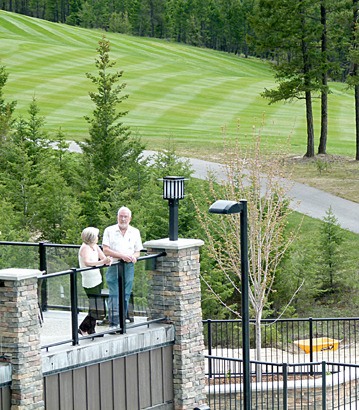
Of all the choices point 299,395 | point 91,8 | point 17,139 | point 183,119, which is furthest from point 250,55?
point 299,395

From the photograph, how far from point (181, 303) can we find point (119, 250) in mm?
1478

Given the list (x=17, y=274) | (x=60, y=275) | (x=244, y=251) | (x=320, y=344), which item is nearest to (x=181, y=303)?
(x=244, y=251)

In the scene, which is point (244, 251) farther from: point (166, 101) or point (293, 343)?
point (166, 101)

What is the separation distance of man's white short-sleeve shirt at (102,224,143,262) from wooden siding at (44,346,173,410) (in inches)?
62.7

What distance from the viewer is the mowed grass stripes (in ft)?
172

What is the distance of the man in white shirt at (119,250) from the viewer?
15.9 metres

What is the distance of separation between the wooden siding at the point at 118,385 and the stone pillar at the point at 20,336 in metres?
0.43

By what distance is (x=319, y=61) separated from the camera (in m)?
46.6

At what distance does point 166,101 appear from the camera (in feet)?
219

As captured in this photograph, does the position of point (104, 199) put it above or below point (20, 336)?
below

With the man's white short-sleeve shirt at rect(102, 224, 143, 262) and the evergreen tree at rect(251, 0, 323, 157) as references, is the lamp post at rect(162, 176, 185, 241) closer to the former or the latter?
the man's white short-sleeve shirt at rect(102, 224, 143, 262)

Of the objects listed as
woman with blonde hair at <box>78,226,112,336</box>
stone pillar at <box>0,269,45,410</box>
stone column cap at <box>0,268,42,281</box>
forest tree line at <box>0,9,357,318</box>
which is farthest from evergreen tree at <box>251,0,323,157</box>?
stone pillar at <box>0,269,45,410</box>

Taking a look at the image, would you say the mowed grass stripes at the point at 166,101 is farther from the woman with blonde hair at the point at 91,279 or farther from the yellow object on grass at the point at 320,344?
the woman with blonde hair at the point at 91,279

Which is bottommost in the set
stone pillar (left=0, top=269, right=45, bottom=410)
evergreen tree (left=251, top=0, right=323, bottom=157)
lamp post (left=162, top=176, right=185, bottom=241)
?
stone pillar (left=0, top=269, right=45, bottom=410)
